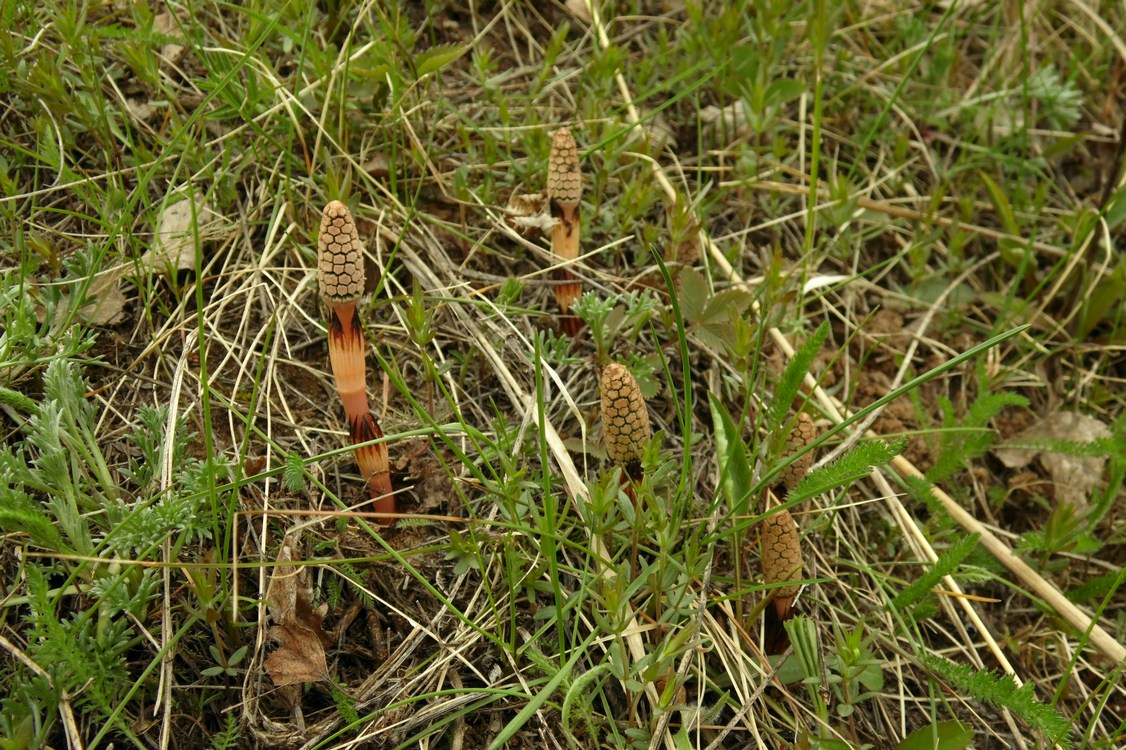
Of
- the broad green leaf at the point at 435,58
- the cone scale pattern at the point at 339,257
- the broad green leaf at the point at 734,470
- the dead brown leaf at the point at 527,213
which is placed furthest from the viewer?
the broad green leaf at the point at 435,58

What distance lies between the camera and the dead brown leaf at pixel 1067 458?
289 cm

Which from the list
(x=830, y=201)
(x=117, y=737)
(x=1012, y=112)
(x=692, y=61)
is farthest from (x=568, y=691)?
(x=1012, y=112)

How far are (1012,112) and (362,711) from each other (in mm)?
3163

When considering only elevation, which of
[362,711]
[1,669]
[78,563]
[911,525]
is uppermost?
[78,563]

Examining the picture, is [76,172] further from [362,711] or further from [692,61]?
[692,61]

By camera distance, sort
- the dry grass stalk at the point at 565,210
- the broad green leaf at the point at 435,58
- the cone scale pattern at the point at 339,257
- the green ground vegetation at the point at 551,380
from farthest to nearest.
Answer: the broad green leaf at the point at 435,58, the dry grass stalk at the point at 565,210, the green ground vegetation at the point at 551,380, the cone scale pattern at the point at 339,257

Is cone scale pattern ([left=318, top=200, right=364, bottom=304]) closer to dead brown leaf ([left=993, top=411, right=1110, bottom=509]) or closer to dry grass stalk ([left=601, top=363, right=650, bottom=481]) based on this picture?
dry grass stalk ([left=601, top=363, right=650, bottom=481])

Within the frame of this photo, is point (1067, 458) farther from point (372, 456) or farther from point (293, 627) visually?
point (293, 627)

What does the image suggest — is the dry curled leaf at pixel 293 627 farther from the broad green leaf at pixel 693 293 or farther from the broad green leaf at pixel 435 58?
the broad green leaf at pixel 435 58

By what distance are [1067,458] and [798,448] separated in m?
1.24

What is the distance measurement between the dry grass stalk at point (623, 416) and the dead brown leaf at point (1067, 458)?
140 cm

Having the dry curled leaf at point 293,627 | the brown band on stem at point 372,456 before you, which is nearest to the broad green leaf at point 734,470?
the brown band on stem at point 372,456

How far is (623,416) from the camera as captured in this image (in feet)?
6.69

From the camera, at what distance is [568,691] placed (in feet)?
6.27
